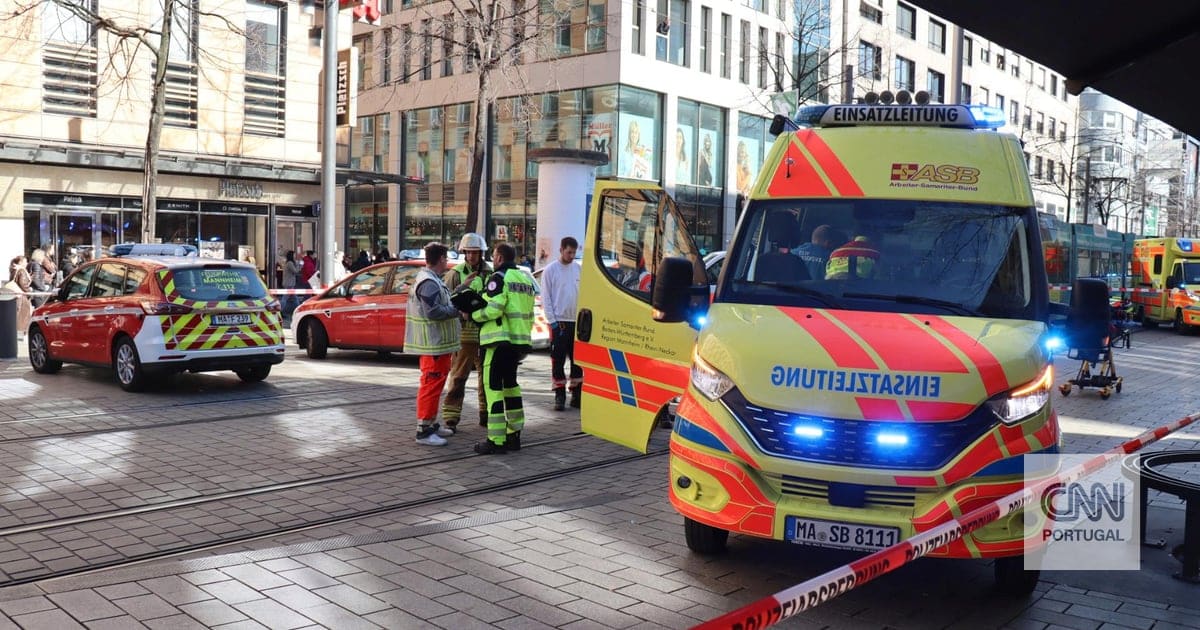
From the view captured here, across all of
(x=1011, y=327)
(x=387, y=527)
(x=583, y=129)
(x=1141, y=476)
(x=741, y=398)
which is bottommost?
(x=387, y=527)

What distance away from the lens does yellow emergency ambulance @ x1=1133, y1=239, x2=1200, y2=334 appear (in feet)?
92.9

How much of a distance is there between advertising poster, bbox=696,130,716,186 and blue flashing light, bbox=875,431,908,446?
35543mm

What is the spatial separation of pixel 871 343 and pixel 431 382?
16.4 ft

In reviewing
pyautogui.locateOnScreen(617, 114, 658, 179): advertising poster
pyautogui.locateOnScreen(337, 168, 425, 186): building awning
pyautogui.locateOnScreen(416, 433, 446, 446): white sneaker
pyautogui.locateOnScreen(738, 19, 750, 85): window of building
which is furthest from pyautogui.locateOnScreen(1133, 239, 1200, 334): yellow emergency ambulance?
pyautogui.locateOnScreen(416, 433, 446, 446): white sneaker

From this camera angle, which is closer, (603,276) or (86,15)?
(603,276)

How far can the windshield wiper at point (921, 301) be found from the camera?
5.59m

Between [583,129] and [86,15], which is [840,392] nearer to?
[86,15]

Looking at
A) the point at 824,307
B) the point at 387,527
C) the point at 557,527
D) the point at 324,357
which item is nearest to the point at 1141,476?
the point at 824,307

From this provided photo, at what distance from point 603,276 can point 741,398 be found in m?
2.92

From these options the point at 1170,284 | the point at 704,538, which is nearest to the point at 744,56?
the point at 1170,284

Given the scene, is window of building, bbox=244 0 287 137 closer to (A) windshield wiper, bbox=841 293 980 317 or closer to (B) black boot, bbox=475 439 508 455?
(B) black boot, bbox=475 439 508 455

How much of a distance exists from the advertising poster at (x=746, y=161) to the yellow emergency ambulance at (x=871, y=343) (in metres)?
35.1

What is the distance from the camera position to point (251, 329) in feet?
41.0

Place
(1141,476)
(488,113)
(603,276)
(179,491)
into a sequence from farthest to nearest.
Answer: (488,113), (603,276), (179,491), (1141,476)
